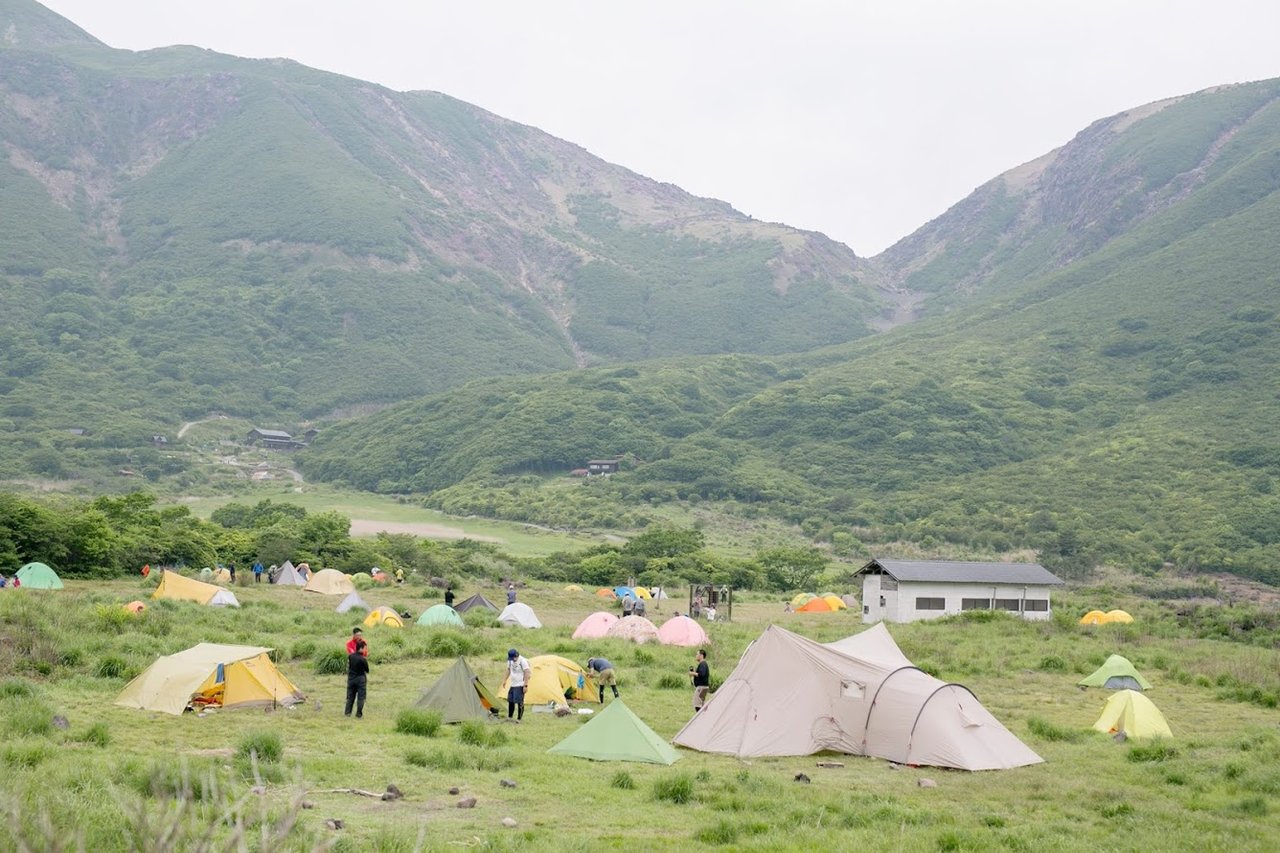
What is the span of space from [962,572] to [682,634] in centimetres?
1600

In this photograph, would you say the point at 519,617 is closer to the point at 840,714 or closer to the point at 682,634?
the point at 682,634

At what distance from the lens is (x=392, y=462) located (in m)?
113

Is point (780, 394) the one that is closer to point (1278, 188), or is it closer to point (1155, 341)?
point (1155, 341)

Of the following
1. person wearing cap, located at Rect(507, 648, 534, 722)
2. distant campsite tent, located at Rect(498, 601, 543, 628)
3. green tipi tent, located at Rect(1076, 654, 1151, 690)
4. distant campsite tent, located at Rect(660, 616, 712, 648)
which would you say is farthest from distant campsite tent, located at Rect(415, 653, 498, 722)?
distant campsite tent, located at Rect(498, 601, 543, 628)

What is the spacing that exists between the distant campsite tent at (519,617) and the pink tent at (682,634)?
4768mm

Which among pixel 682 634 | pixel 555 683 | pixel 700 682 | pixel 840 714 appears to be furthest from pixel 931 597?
pixel 840 714

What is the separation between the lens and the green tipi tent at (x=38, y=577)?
3238 cm

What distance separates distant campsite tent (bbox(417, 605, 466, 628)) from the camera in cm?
3044

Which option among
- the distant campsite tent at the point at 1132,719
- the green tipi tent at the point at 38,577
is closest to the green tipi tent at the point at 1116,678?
the distant campsite tent at the point at 1132,719

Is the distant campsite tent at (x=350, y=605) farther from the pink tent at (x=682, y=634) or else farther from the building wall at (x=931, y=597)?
the building wall at (x=931, y=597)

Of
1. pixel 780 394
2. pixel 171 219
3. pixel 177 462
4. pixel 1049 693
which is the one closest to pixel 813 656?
pixel 1049 693

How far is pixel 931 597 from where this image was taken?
4028 centimetres

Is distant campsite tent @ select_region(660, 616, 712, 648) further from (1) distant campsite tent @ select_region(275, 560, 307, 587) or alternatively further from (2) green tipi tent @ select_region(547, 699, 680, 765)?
(1) distant campsite tent @ select_region(275, 560, 307, 587)

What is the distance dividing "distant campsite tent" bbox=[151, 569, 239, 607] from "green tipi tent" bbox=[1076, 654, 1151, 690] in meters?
21.7
